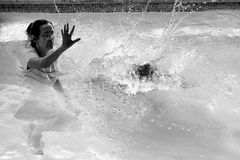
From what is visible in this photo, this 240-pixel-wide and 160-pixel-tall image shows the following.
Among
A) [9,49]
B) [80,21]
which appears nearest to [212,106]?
[9,49]

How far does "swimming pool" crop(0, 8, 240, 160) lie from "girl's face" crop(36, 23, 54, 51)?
1.24ft

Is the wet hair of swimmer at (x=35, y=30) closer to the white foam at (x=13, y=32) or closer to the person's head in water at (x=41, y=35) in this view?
the person's head in water at (x=41, y=35)

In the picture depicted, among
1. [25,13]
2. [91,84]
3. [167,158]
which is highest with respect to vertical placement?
[25,13]

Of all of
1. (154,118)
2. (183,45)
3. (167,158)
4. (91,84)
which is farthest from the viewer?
(183,45)

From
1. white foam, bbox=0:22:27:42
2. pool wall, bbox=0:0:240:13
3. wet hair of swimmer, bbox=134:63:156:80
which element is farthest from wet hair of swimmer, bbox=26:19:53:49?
pool wall, bbox=0:0:240:13

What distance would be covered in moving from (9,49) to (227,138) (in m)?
3.93

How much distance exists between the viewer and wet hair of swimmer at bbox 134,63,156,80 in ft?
16.1

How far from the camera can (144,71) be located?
16.2ft

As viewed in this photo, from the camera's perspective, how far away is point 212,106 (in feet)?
14.0

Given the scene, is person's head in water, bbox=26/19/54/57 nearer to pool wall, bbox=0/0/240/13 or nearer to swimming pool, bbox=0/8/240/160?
swimming pool, bbox=0/8/240/160

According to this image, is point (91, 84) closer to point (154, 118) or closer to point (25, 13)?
point (154, 118)

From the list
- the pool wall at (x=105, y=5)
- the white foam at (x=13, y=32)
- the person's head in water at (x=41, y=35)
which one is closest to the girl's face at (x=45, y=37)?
the person's head in water at (x=41, y=35)

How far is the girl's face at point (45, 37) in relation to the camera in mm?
3113

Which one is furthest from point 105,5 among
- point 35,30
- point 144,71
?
point 35,30
